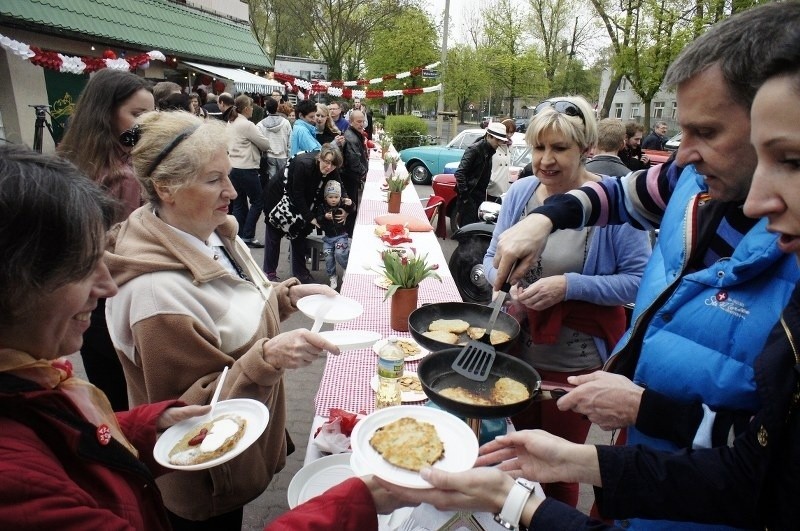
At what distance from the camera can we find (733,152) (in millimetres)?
1305

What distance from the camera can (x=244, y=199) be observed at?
27.1ft

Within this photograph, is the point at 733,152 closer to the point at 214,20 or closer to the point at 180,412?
the point at 180,412

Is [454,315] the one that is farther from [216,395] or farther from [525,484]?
[216,395]

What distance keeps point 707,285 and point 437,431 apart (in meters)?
0.86

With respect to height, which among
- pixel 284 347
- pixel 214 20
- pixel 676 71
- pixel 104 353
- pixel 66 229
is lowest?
pixel 104 353

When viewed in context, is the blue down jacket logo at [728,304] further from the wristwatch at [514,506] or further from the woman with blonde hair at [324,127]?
the woman with blonde hair at [324,127]

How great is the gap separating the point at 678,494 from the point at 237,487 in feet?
4.77

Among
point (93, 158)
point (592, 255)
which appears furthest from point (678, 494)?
point (93, 158)

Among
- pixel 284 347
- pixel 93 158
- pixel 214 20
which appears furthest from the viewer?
pixel 214 20

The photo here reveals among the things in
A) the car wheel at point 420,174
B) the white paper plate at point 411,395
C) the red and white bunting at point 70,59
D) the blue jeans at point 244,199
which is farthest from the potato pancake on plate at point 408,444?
the car wheel at point 420,174

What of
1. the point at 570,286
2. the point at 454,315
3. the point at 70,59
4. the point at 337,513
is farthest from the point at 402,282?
the point at 70,59

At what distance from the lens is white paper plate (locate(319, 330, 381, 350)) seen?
1.84 meters

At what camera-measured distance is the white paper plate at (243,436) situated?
1397 millimetres

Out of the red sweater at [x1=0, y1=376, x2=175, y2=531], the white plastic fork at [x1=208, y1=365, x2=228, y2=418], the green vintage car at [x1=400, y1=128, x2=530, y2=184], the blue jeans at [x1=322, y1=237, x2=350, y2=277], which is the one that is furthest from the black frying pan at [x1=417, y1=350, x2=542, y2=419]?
the green vintage car at [x1=400, y1=128, x2=530, y2=184]
